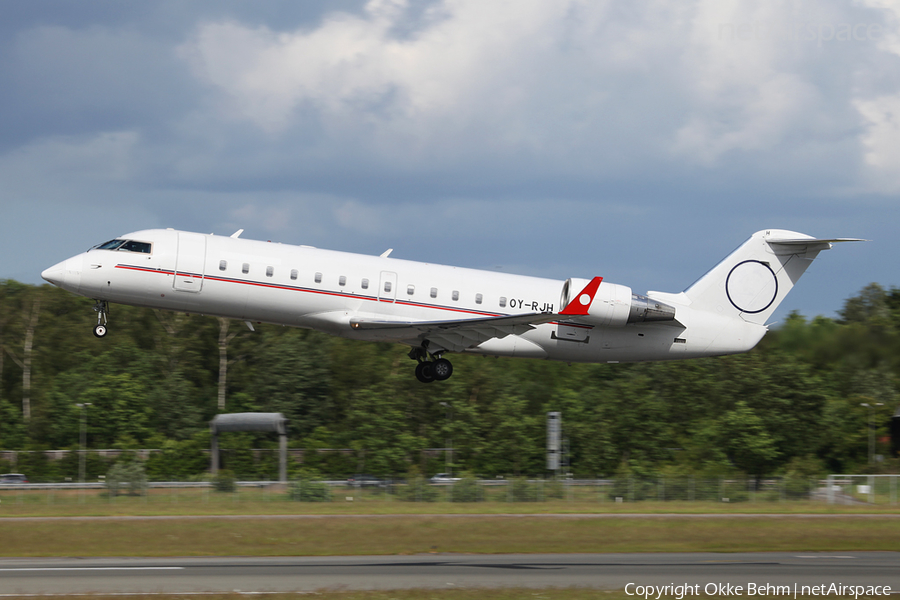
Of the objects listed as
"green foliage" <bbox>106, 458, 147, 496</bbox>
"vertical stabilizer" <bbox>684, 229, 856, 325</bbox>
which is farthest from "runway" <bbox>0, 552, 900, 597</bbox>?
"green foliage" <bbox>106, 458, 147, 496</bbox>

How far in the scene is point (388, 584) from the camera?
1978cm

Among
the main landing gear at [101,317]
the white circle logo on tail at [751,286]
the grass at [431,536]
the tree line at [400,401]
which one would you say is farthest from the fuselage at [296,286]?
the tree line at [400,401]

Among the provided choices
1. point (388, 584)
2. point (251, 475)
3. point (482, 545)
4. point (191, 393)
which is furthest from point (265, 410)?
point (388, 584)

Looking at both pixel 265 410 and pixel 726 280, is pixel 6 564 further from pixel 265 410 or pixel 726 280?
pixel 265 410

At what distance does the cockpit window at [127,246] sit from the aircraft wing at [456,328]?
5902 mm

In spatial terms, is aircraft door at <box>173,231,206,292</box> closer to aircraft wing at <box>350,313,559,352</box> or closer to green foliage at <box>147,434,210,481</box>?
aircraft wing at <box>350,313,559,352</box>

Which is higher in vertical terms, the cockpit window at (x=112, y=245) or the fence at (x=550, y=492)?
the cockpit window at (x=112, y=245)

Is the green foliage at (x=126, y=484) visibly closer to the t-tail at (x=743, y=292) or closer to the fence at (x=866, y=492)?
the t-tail at (x=743, y=292)

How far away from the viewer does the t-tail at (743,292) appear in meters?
29.8

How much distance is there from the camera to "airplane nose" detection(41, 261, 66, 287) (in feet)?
83.6

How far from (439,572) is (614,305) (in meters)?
9.78

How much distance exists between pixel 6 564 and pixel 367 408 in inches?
1645

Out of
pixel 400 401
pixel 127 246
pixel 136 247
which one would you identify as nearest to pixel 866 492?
pixel 136 247

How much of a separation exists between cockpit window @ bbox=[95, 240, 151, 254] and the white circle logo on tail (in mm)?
17631
